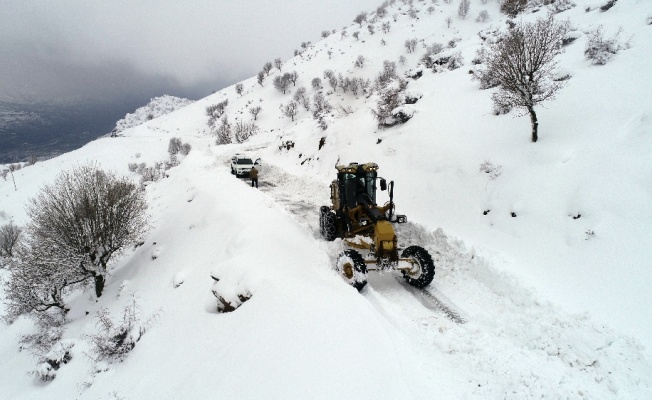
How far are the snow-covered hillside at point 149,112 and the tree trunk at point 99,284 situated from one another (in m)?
Result: 139

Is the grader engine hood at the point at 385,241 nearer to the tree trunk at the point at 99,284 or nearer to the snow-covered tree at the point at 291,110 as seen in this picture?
the tree trunk at the point at 99,284

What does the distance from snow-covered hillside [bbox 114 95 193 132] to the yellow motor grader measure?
14783 cm

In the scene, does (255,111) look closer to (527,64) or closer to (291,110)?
(291,110)

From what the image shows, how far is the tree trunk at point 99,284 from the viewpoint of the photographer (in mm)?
14304

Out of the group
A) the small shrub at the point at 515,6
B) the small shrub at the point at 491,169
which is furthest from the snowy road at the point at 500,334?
the small shrub at the point at 515,6

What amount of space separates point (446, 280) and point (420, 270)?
1017mm

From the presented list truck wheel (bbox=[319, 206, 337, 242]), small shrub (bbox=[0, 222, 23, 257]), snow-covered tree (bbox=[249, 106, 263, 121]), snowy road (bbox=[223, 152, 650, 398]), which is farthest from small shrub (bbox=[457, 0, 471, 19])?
small shrub (bbox=[0, 222, 23, 257])

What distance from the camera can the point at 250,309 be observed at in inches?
251

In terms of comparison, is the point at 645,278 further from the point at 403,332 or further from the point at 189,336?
the point at 189,336

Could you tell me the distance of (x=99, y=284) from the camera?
47.3ft

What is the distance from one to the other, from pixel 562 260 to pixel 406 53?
213 feet

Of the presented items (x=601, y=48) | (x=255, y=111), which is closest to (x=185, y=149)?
(x=255, y=111)

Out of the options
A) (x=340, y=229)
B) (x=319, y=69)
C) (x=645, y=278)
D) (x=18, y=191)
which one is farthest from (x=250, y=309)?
(x=319, y=69)

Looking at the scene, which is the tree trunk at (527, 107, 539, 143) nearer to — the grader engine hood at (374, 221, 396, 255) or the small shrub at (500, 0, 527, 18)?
the grader engine hood at (374, 221, 396, 255)
